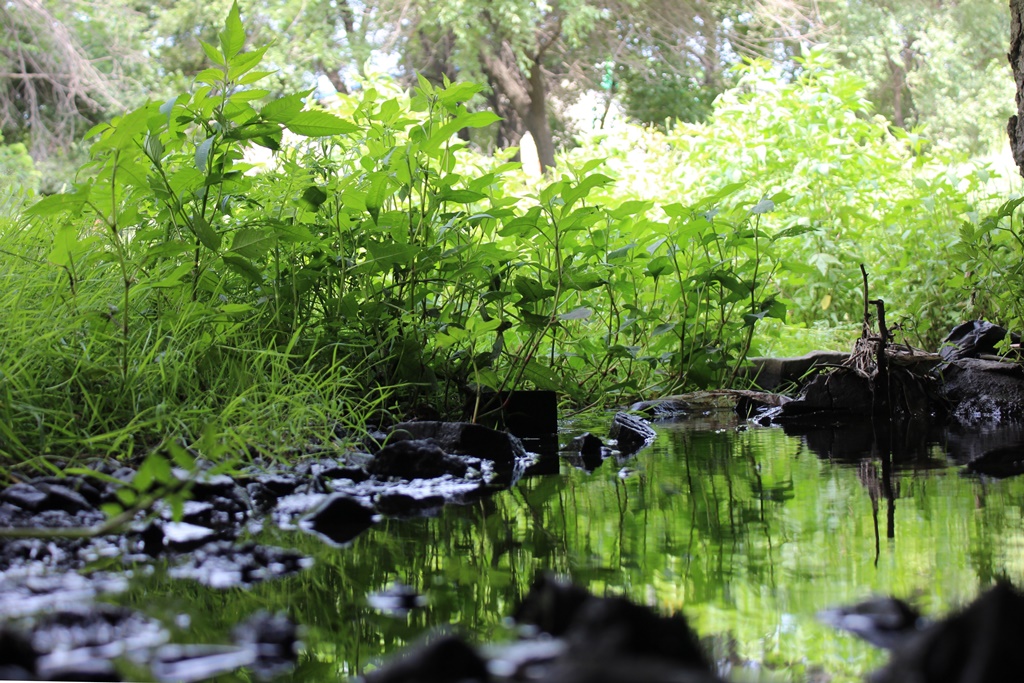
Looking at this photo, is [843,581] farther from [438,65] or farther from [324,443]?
[438,65]

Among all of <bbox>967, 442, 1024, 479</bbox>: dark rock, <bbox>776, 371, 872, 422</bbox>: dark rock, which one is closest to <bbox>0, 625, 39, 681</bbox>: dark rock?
<bbox>967, 442, 1024, 479</bbox>: dark rock

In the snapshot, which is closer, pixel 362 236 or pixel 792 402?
pixel 362 236

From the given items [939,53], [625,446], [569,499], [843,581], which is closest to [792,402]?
[625,446]

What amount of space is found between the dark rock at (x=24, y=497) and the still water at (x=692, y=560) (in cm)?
33

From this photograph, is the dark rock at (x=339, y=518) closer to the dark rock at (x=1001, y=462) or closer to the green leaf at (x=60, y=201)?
the green leaf at (x=60, y=201)

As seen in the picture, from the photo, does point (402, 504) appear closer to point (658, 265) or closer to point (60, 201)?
point (60, 201)

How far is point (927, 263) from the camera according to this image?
375 centimetres

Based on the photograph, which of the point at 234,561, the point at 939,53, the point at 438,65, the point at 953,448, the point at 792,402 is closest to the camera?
the point at 234,561

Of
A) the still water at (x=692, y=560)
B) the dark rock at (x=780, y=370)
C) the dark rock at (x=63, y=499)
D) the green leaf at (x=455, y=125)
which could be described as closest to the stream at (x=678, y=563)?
the still water at (x=692, y=560)

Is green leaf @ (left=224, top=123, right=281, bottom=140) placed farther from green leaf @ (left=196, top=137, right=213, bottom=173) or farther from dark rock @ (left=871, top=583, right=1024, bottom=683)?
dark rock @ (left=871, top=583, right=1024, bottom=683)

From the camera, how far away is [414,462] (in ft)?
5.71

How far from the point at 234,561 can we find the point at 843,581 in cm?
69

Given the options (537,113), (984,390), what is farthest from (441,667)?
(537,113)

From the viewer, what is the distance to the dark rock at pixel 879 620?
764 millimetres
